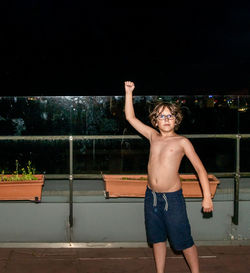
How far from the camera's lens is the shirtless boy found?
3.10 meters

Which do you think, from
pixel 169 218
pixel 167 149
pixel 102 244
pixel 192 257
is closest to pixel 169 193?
pixel 169 218

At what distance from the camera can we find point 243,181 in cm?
501

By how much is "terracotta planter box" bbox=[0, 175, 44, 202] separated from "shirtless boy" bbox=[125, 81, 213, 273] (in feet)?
4.65

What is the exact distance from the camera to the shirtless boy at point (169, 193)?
3096mm

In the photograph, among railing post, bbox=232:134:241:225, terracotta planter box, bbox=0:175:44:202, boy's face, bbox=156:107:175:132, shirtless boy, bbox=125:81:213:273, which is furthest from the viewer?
railing post, bbox=232:134:241:225

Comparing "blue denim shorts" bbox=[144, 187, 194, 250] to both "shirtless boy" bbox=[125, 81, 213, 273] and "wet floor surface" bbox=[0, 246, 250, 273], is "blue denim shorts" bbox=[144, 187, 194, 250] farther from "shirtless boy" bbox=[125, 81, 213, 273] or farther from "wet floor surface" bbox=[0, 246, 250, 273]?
"wet floor surface" bbox=[0, 246, 250, 273]

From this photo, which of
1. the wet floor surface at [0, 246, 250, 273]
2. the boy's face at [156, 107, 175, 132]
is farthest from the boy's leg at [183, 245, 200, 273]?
the boy's face at [156, 107, 175, 132]

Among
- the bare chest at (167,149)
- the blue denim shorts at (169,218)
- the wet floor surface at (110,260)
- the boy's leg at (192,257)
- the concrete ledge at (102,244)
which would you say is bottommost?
the wet floor surface at (110,260)

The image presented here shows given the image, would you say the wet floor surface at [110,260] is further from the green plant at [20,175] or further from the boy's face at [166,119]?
the boy's face at [166,119]

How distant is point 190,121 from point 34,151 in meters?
1.84

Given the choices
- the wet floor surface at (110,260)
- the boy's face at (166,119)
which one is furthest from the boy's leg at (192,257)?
the boy's face at (166,119)
